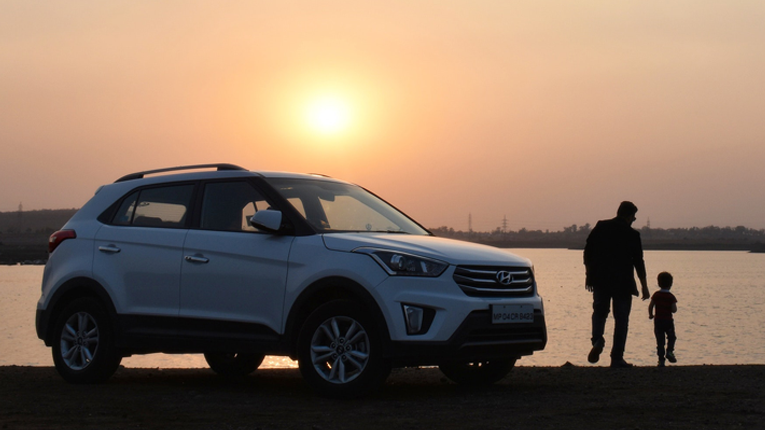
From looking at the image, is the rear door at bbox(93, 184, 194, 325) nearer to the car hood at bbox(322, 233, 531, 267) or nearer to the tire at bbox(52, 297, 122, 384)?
the tire at bbox(52, 297, 122, 384)

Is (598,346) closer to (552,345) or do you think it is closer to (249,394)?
(249,394)

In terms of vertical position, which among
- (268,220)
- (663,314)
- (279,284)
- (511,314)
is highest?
(268,220)

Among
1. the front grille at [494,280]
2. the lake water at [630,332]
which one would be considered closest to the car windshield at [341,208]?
the front grille at [494,280]

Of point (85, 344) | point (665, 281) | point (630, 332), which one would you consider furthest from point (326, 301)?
point (630, 332)

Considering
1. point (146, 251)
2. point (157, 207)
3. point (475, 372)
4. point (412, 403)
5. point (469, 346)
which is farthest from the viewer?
point (475, 372)

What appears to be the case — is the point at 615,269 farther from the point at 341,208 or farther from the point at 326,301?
the point at 326,301

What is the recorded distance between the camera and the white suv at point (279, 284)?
21.3 feet

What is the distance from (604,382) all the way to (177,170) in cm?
454

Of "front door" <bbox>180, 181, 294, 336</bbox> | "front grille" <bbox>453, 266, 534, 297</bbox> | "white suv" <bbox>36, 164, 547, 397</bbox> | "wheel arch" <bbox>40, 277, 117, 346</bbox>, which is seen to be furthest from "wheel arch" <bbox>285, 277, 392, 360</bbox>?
"wheel arch" <bbox>40, 277, 117, 346</bbox>

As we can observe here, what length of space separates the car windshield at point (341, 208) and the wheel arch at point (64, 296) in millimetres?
2188

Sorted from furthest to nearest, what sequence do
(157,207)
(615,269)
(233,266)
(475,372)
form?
(615,269) < (475,372) < (157,207) < (233,266)

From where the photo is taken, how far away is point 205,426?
5699mm

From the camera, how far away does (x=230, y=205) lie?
7629 mm

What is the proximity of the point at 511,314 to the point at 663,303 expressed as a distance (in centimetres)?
576
